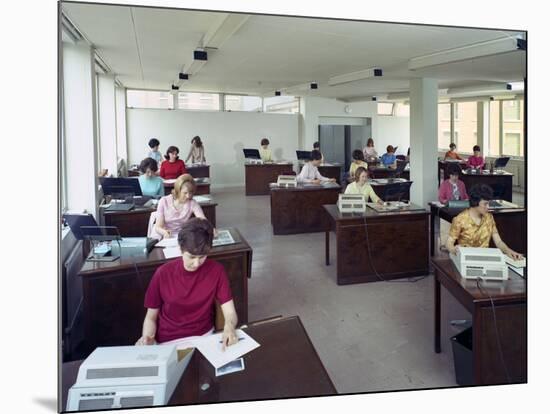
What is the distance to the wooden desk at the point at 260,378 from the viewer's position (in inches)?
64.7

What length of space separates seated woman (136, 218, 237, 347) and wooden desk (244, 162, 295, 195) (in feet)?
24.5

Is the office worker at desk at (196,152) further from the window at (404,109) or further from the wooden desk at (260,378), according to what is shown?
the wooden desk at (260,378)

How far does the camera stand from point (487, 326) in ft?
7.23

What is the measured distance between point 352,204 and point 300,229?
1.97 m

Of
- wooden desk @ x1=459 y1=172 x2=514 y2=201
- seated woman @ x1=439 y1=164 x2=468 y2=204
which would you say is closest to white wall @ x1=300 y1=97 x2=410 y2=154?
seated woman @ x1=439 y1=164 x2=468 y2=204

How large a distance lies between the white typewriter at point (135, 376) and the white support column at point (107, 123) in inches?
146

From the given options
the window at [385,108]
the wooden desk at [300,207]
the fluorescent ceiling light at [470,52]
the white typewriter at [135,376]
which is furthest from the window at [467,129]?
the window at [385,108]

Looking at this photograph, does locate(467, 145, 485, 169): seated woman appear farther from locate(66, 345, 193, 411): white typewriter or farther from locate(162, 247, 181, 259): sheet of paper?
locate(66, 345, 193, 411): white typewriter

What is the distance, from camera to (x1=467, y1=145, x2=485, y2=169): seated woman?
329 centimetres

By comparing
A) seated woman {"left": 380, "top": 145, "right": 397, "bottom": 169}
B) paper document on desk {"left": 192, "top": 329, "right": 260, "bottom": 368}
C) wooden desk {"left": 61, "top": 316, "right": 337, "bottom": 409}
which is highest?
seated woman {"left": 380, "top": 145, "right": 397, "bottom": 169}

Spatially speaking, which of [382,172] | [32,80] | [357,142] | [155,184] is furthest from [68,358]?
[357,142]

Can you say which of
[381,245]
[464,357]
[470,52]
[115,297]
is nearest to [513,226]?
[464,357]
